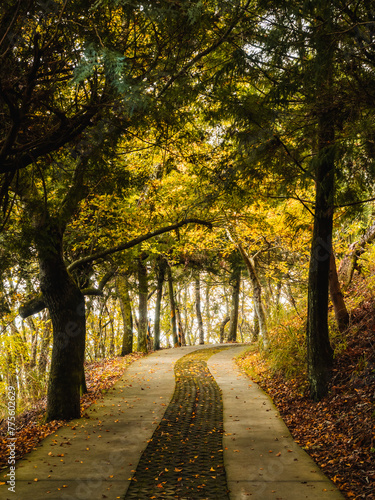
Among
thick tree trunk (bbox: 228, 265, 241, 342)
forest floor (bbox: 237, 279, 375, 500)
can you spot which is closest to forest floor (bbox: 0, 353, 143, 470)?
forest floor (bbox: 237, 279, 375, 500)

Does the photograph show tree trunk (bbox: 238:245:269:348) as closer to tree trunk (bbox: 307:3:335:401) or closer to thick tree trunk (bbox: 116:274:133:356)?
tree trunk (bbox: 307:3:335:401)

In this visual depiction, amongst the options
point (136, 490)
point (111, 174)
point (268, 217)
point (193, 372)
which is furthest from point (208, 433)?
point (268, 217)

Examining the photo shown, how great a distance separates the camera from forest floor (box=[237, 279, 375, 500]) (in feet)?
14.8

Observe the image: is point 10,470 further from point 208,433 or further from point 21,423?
point 21,423

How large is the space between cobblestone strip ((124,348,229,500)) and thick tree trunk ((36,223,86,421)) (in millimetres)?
1984

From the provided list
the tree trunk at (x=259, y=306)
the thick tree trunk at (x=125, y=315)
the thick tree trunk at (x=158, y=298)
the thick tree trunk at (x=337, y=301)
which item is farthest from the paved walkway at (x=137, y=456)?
the thick tree trunk at (x=158, y=298)

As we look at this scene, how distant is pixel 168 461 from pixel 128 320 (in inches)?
475

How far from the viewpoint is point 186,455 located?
210 inches

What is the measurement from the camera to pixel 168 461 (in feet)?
16.9

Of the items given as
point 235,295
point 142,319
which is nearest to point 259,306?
point 142,319

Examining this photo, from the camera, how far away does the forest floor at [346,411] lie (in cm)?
450

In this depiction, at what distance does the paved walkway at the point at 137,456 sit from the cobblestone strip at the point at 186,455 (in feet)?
0.39

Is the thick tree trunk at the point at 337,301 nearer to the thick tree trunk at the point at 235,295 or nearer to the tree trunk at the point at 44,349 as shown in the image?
the tree trunk at the point at 44,349

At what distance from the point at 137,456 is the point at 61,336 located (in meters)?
3.16
